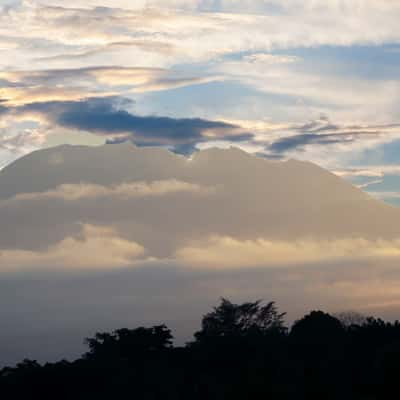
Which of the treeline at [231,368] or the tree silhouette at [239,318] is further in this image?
the tree silhouette at [239,318]

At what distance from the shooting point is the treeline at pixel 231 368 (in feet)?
238

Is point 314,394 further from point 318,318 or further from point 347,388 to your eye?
point 318,318

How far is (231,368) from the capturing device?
10194 centimetres

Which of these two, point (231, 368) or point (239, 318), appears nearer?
point (231, 368)

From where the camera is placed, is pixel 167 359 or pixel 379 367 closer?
pixel 379 367

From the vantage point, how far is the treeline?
72.6 metres

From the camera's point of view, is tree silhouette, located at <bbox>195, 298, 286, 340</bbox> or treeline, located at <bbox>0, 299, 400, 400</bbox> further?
tree silhouette, located at <bbox>195, 298, 286, 340</bbox>

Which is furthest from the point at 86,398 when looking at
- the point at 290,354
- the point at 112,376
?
A: the point at 290,354

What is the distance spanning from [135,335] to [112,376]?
32.9 meters

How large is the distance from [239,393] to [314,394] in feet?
A: 16.8

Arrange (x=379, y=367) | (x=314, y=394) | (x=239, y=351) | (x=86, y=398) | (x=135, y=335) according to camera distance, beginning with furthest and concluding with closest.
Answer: (x=135, y=335) → (x=239, y=351) → (x=86, y=398) → (x=379, y=367) → (x=314, y=394)

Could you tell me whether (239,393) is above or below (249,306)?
below

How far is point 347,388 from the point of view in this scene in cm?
7450

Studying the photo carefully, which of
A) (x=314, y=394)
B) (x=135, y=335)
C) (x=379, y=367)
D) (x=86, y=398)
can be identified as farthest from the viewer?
(x=135, y=335)
